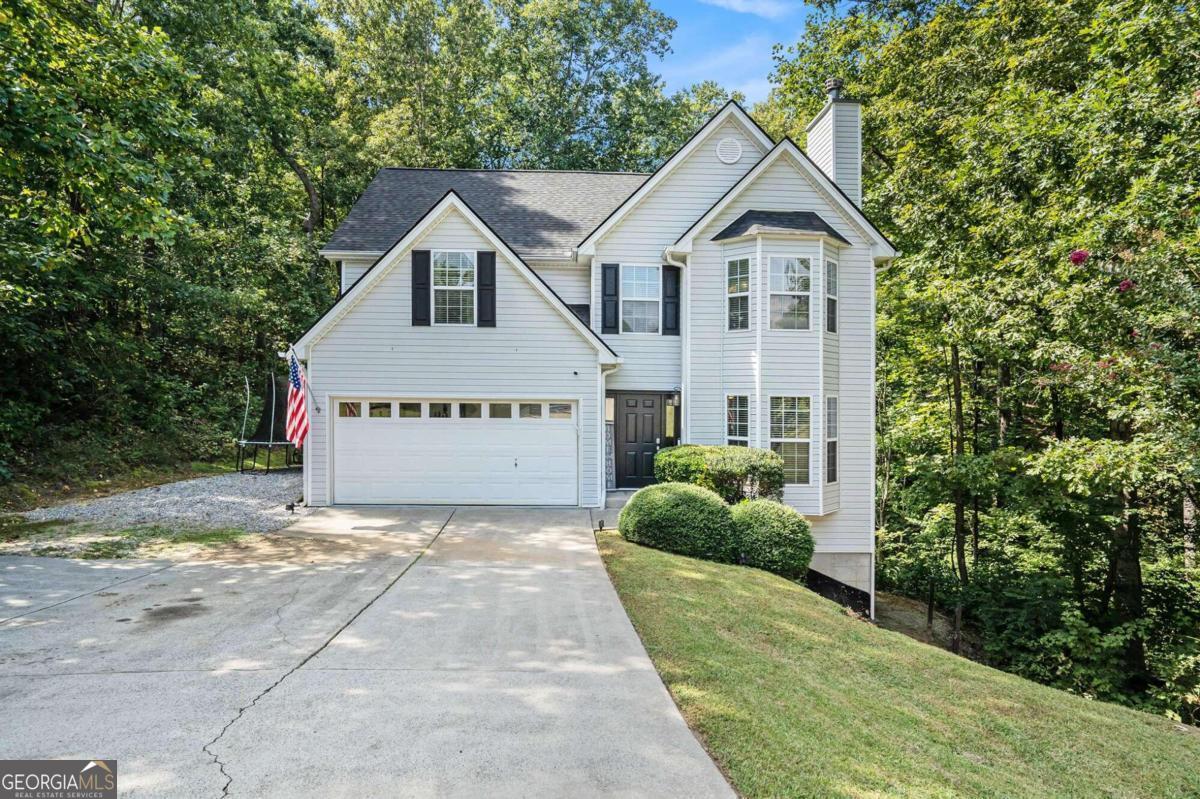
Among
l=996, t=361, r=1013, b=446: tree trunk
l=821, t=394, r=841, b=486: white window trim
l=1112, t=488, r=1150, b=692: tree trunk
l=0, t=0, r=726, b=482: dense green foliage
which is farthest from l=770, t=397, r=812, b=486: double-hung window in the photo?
l=0, t=0, r=726, b=482: dense green foliage

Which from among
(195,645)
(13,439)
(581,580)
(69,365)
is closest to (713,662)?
(581,580)

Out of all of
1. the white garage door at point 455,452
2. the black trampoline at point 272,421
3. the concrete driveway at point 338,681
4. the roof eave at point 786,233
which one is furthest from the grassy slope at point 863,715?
the black trampoline at point 272,421

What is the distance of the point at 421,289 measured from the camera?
37.6 ft

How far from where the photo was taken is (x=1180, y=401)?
7480 millimetres

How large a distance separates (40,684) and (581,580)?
482 centimetres

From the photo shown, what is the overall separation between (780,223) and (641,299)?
10.8 ft

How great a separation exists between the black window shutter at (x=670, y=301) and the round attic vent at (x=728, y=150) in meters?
2.72

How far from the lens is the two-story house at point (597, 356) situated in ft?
37.1

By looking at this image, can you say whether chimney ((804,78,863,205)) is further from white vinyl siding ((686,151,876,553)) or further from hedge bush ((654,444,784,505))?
hedge bush ((654,444,784,505))

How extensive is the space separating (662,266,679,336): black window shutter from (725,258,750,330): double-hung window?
125 centimetres

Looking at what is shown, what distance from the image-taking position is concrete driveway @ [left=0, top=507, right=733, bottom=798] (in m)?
3.14

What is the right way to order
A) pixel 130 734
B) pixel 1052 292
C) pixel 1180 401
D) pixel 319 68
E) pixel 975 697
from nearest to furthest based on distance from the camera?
1. pixel 130 734
2. pixel 975 697
3. pixel 1180 401
4. pixel 1052 292
5. pixel 319 68

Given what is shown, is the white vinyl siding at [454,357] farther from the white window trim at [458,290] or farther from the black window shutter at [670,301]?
the black window shutter at [670,301]

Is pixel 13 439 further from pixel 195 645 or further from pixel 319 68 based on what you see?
pixel 319 68
